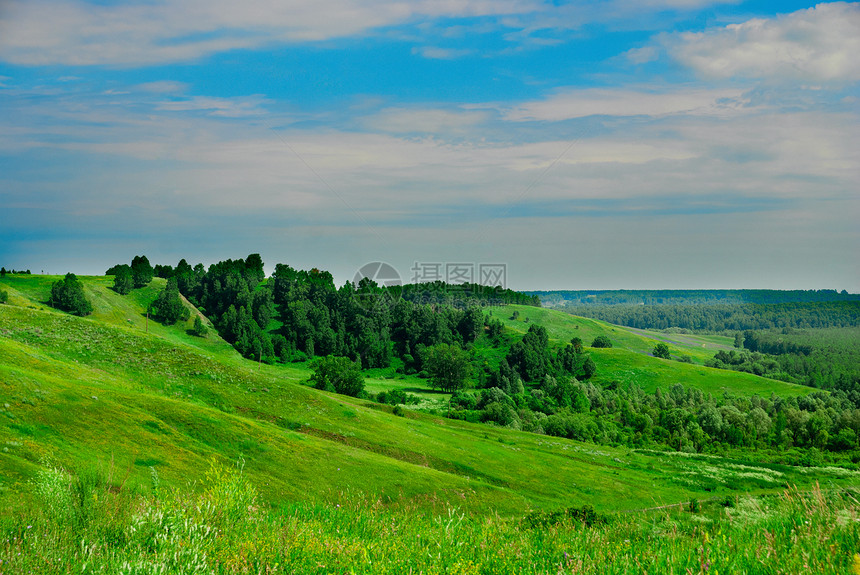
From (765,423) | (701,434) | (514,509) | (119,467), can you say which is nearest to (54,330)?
(119,467)

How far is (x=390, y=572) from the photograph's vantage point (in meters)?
7.79

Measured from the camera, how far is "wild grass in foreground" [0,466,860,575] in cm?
723

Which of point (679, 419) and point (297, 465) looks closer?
point (297, 465)

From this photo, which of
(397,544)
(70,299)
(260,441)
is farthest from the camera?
(70,299)

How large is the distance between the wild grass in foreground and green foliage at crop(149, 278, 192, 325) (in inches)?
7697

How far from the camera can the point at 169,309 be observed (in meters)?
190

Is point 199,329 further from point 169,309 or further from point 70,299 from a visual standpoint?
point 70,299

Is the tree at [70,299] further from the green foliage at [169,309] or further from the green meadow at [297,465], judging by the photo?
the green meadow at [297,465]

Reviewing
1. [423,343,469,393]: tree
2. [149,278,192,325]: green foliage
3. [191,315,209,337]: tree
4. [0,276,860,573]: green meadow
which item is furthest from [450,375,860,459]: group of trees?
[149,278,192,325]: green foliage

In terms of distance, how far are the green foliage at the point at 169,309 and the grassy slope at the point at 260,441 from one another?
101 metres

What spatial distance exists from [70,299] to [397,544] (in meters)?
188

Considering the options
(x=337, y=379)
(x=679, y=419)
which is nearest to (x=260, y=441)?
(x=337, y=379)

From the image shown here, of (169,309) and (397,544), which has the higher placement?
(397,544)

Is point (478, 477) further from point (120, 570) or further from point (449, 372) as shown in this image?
point (449, 372)
